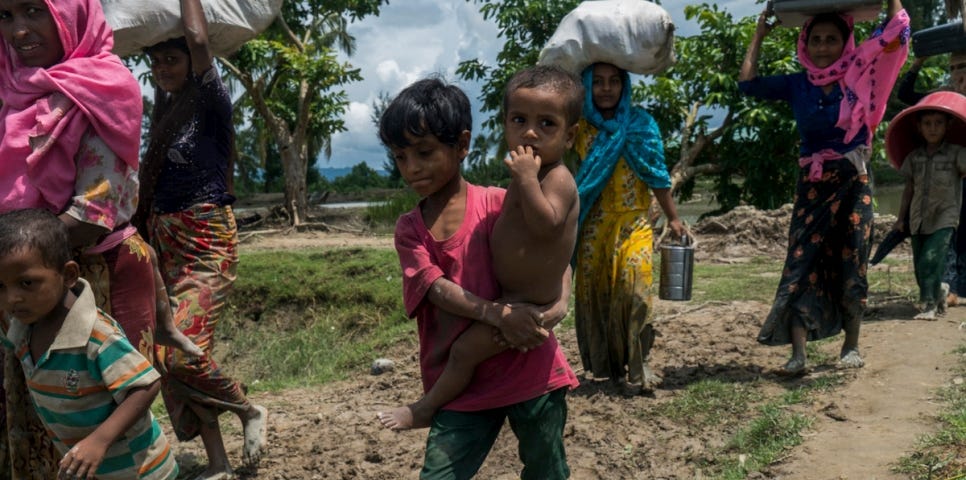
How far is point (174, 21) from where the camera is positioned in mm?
3254

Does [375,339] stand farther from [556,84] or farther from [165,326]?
[556,84]

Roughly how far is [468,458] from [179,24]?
6.36ft

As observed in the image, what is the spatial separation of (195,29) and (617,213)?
2.11 metres

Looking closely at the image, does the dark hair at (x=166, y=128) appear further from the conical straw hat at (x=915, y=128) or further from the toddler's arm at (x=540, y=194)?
the conical straw hat at (x=915, y=128)

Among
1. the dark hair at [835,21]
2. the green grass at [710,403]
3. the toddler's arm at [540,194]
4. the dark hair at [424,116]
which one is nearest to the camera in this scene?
the toddler's arm at [540,194]

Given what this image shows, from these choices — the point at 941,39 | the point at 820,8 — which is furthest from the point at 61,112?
the point at 941,39

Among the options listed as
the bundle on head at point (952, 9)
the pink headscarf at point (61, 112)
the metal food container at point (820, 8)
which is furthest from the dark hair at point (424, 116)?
the bundle on head at point (952, 9)

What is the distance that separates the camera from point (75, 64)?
105 inches

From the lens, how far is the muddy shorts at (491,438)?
237cm

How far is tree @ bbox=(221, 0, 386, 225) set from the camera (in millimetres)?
14343

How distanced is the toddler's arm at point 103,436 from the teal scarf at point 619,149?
2.40m

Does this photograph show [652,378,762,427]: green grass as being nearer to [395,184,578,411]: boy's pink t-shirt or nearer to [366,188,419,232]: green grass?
[395,184,578,411]: boy's pink t-shirt

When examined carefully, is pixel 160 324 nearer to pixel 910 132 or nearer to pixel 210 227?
pixel 210 227

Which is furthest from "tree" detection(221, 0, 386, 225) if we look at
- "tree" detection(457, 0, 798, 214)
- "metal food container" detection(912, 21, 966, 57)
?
"metal food container" detection(912, 21, 966, 57)
